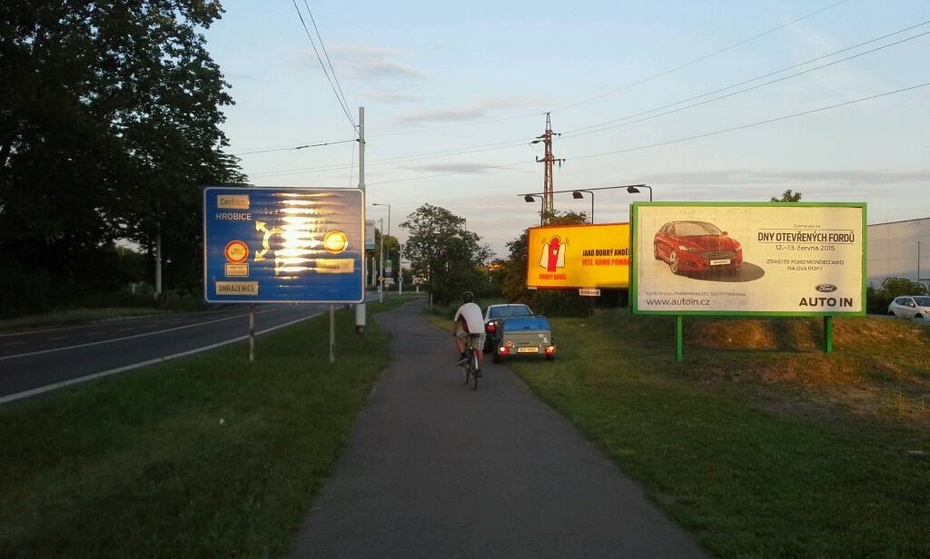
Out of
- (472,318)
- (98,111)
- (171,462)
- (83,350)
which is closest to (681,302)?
(472,318)

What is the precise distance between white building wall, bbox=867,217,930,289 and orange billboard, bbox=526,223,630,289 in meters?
30.3

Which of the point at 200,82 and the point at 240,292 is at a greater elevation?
the point at 200,82

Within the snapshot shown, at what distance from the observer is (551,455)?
9.68 metres

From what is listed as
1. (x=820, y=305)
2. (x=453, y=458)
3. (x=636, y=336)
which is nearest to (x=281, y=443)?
(x=453, y=458)

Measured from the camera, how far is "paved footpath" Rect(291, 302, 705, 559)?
20.8ft

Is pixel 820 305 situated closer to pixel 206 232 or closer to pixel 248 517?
pixel 206 232

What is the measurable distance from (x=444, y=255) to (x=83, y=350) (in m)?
33.6

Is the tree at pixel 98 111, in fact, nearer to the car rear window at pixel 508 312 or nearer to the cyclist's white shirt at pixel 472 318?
the car rear window at pixel 508 312

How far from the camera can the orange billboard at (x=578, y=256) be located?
135ft

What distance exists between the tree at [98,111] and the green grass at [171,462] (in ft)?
67.5

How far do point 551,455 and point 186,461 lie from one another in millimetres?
3741

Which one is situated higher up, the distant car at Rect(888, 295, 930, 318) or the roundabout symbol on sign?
the roundabout symbol on sign

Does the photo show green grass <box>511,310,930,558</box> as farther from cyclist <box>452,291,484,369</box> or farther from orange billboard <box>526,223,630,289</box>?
orange billboard <box>526,223,630,289</box>

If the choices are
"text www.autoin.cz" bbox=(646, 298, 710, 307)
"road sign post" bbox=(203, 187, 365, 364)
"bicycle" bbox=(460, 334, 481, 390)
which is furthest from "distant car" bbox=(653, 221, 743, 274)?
"road sign post" bbox=(203, 187, 365, 364)
